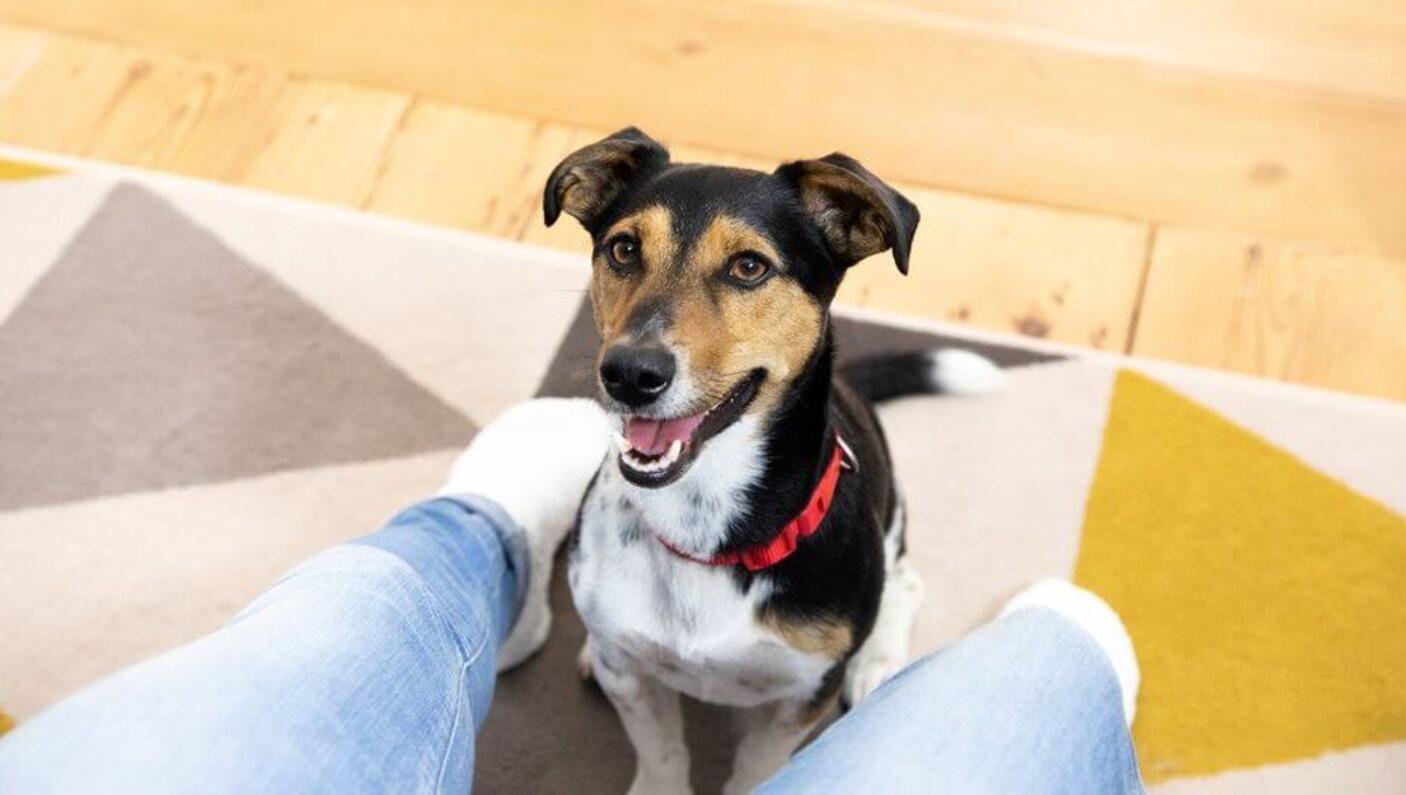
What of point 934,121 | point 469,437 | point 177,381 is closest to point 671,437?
point 469,437

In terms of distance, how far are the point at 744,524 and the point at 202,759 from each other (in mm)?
699

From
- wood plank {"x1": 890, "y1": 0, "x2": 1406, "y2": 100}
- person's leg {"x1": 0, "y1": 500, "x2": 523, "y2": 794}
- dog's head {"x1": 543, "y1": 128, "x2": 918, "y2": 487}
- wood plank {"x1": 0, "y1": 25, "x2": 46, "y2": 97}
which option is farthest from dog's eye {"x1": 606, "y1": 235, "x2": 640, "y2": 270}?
wood plank {"x1": 0, "y1": 25, "x2": 46, "y2": 97}

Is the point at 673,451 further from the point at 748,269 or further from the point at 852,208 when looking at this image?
the point at 852,208

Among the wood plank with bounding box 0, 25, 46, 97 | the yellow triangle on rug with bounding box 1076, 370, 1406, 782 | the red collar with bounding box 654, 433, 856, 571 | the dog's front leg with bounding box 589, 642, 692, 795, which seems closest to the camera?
the red collar with bounding box 654, 433, 856, 571

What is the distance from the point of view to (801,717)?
197cm

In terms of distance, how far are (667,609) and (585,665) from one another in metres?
0.49

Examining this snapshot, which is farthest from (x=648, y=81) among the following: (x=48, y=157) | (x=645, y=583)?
(x=645, y=583)

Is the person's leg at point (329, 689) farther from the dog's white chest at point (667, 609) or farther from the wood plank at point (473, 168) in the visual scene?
the wood plank at point (473, 168)

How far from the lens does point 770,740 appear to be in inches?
79.4

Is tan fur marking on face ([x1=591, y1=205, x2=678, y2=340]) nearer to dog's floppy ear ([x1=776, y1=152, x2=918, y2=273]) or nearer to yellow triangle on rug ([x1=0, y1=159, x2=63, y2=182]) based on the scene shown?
dog's floppy ear ([x1=776, y1=152, x2=918, y2=273])

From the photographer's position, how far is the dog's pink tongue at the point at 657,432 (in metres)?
1.67

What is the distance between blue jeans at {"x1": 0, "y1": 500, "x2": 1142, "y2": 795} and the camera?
1.37 metres

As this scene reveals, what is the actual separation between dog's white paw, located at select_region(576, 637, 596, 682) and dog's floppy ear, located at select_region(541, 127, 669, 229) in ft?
2.40

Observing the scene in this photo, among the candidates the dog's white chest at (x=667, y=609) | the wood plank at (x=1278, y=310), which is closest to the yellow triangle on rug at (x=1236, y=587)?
the wood plank at (x=1278, y=310)
